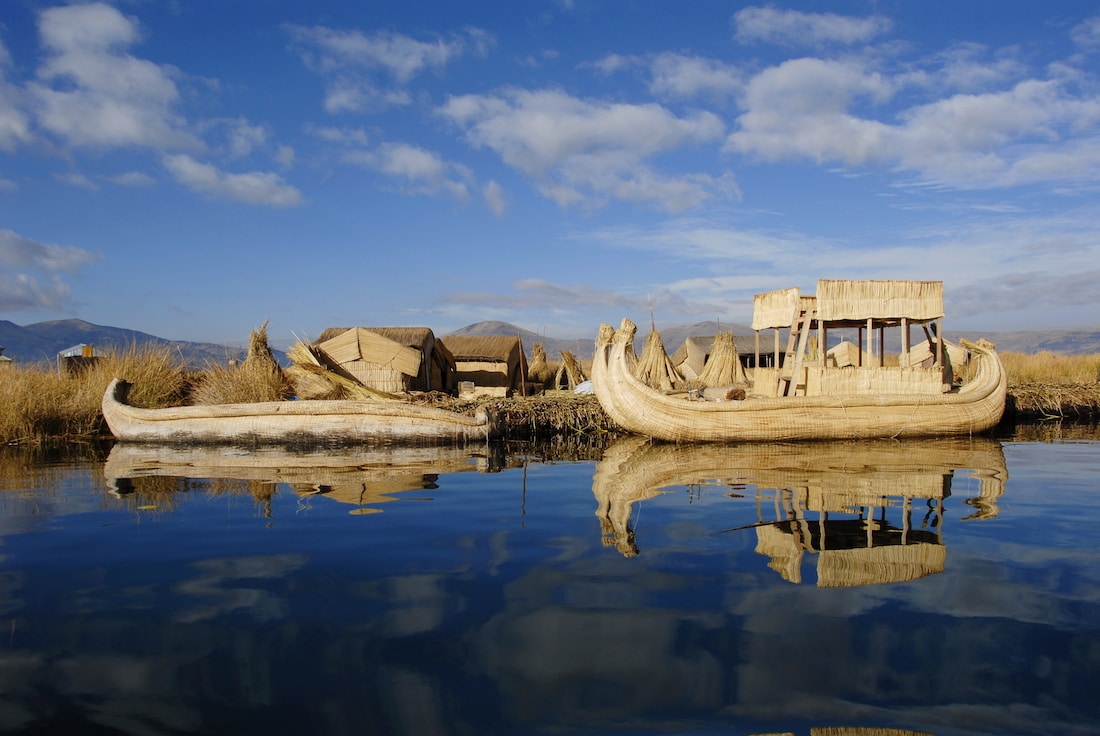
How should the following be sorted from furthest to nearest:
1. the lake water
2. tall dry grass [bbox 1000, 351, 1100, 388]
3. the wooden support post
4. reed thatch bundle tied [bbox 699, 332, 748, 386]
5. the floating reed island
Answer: reed thatch bundle tied [bbox 699, 332, 748, 386] < tall dry grass [bbox 1000, 351, 1100, 388] < the wooden support post < the floating reed island < the lake water

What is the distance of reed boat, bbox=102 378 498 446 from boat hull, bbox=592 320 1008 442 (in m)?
1.93

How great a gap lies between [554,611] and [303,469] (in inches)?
228

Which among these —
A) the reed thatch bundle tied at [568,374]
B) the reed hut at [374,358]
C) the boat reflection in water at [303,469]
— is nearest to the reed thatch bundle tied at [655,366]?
the reed thatch bundle tied at [568,374]

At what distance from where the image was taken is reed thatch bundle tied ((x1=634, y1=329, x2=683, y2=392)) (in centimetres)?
2244

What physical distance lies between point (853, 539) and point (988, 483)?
3.44 metres

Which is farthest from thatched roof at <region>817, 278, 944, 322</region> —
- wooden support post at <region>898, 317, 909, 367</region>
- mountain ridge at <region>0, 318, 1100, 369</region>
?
mountain ridge at <region>0, 318, 1100, 369</region>

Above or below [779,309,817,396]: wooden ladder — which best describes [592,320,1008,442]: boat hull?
below

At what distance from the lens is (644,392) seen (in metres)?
11.2

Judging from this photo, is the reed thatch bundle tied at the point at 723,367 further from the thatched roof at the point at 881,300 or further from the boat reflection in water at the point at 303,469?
the boat reflection in water at the point at 303,469

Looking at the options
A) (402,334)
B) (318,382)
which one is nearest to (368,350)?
(402,334)

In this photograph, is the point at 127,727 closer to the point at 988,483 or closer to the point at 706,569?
the point at 706,569

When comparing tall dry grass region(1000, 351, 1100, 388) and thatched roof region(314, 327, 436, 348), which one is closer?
thatched roof region(314, 327, 436, 348)

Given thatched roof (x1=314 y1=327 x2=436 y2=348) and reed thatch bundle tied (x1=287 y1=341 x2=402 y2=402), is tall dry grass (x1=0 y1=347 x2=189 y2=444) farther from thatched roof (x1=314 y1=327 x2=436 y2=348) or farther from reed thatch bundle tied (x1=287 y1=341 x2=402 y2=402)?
thatched roof (x1=314 y1=327 x2=436 y2=348)

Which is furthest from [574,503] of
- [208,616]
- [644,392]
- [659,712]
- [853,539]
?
[644,392]
